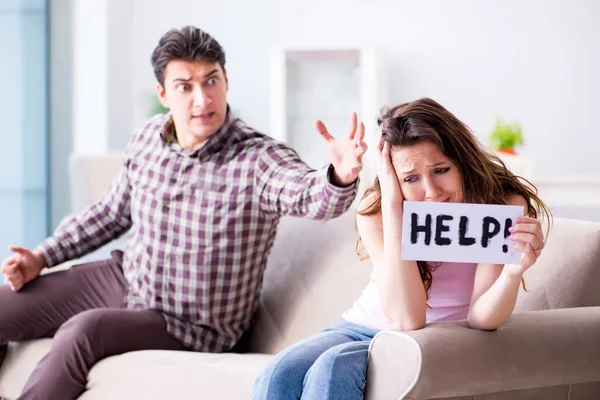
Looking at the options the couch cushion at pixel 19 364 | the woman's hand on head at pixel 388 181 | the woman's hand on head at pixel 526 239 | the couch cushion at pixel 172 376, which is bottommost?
the couch cushion at pixel 19 364

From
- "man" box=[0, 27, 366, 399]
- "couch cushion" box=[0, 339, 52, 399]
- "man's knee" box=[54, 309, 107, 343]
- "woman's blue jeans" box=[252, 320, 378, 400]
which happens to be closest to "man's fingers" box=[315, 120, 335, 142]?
"man" box=[0, 27, 366, 399]

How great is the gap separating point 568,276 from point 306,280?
0.73 m

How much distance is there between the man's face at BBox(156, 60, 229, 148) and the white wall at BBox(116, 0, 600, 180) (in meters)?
2.82

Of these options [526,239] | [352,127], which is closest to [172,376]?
[352,127]

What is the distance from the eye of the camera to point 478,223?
144cm

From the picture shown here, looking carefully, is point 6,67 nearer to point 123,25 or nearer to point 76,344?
point 123,25

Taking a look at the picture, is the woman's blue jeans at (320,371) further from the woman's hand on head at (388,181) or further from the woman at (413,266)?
the woman's hand on head at (388,181)

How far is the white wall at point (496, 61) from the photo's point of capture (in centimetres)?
520

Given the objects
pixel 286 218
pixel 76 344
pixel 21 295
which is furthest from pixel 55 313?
pixel 286 218

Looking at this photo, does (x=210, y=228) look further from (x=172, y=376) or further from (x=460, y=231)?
(x=460, y=231)

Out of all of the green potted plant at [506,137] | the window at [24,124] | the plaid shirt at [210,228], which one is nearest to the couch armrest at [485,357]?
the plaid shirt at [210,228]

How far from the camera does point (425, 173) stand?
1.58 metres

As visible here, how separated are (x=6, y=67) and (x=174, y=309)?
7.25ft

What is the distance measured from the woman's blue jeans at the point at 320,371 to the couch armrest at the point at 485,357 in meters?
Result: 0.04
